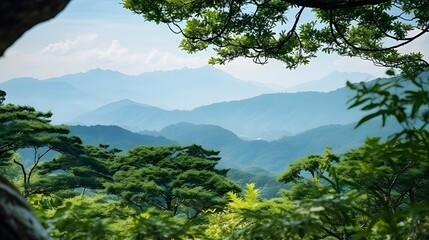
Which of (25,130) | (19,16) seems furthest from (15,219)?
(25,130)

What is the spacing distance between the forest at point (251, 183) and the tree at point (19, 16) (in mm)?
390

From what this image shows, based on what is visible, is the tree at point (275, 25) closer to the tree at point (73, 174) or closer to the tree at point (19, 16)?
the tree at point (19, 16)

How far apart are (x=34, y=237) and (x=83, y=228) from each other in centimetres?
40

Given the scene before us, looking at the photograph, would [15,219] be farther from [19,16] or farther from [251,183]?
[251,183]

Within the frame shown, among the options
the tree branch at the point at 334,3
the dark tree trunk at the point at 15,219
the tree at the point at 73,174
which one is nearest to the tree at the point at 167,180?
the tree at the point at 73,174

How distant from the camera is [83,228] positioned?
5.04 ft

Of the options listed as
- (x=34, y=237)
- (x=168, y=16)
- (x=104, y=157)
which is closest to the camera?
(x=34, y=237)

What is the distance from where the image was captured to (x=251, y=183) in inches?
287

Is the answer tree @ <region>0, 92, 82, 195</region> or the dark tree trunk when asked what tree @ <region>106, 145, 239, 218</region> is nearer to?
tree @ <region>0, 92, 82, 195</region>

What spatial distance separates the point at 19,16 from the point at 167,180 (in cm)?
2138

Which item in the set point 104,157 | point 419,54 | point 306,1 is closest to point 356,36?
point 419,54

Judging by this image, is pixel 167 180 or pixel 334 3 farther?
pixel 167 180

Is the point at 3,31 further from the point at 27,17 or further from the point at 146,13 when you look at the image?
the point at 146,13

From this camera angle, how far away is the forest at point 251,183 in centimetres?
142
